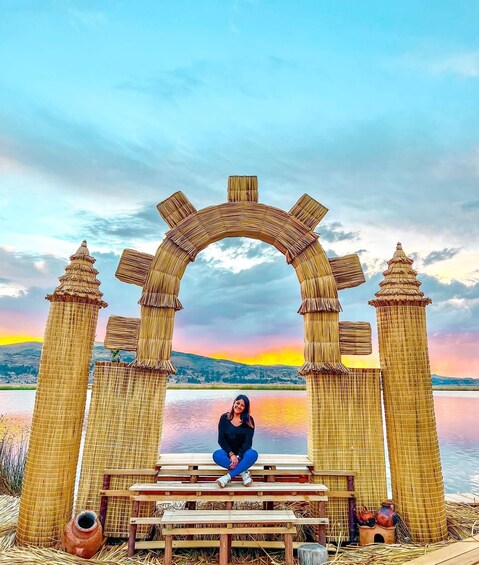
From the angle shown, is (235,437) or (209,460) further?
(209,460)

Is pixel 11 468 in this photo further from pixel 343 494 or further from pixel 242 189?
pixel 242 189

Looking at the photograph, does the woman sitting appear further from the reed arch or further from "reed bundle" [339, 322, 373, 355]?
"reed bundle" [339, 322, 373, 355]

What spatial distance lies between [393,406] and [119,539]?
11.5 ft

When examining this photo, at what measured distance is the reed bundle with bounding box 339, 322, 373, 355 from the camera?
4.63 metres

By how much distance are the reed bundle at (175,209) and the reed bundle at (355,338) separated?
250 centimetres

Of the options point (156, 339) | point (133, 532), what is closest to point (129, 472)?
point (133, 532)

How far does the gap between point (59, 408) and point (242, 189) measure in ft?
11.6

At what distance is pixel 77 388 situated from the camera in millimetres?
4297

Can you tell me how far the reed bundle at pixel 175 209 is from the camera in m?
4.88

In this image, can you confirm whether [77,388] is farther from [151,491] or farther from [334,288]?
[334,288]

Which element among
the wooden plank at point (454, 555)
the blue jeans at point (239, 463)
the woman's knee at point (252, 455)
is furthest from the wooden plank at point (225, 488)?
the wooden plank at point (454, 555)

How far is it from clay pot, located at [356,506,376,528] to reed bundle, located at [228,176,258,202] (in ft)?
13.1

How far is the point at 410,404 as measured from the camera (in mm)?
4402

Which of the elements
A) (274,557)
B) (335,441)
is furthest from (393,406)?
(274,557)
